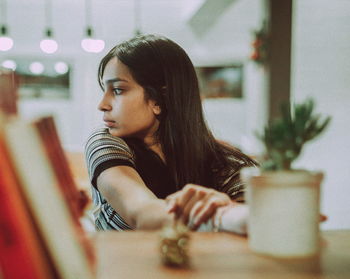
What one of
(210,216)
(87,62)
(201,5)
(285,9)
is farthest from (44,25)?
(210,216)

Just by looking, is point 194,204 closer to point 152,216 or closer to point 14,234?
point 152,216

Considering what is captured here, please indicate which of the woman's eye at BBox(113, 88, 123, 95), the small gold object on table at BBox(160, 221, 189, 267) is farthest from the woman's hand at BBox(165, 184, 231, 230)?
the woman's eye at BBox(113, 88, 123, 95)

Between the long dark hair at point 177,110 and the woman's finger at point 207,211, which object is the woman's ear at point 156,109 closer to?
the long dark hair at point 177,110

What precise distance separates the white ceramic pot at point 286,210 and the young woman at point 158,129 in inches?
23.3

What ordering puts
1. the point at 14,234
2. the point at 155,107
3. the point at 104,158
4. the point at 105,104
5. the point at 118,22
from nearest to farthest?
the point at 14,234 → the point at 104,158 → the point at 105,104 → the point at 155,107 → the point at 118,22

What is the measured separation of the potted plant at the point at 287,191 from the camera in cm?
68

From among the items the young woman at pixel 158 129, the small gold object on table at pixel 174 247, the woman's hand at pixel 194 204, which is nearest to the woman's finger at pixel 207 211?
the woman's hand at pixel 194 204

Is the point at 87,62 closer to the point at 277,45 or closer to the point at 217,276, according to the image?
the point at 277,45

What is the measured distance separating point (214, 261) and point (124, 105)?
750 millimetres

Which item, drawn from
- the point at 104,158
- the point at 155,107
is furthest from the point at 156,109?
the point at 104,158

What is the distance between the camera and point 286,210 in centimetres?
68

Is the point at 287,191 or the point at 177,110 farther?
the point at 177,110

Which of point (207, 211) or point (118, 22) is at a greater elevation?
point (118, 22)

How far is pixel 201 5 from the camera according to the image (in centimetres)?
550
